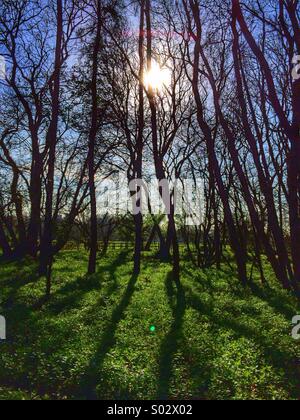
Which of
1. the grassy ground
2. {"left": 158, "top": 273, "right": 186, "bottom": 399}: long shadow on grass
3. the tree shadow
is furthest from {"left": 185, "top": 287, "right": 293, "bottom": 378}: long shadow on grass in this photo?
the tree shadow

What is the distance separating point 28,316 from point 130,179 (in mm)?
24378

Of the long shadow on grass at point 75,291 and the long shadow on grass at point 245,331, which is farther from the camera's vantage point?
the long shadow on grass at point 75,291

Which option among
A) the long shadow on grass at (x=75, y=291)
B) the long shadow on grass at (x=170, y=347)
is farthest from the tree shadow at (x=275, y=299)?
the long shadow on grass at (x=75, y=291)

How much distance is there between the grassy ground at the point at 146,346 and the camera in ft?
19.7

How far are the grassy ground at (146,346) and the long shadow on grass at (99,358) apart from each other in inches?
0.6

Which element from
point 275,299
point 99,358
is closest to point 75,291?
point 275,299

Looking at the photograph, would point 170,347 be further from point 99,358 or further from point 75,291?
point 75,291

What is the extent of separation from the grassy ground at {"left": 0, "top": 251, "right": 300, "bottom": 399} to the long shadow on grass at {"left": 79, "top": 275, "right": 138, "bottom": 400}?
0.05 feet

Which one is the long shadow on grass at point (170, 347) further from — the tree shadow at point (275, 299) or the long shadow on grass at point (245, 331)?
the tree shadow at point (275, 299)

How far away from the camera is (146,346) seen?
793 centimetres

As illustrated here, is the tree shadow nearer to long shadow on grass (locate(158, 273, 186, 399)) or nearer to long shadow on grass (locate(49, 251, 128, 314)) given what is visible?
long shadow on grass (locate(158, 273, 186, 399))

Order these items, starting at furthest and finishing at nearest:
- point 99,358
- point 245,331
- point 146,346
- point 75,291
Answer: point 75,291, point 245,331, point 146,346, point 99,358

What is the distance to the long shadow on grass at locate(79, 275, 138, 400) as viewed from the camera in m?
5.94

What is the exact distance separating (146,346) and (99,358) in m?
1.20
